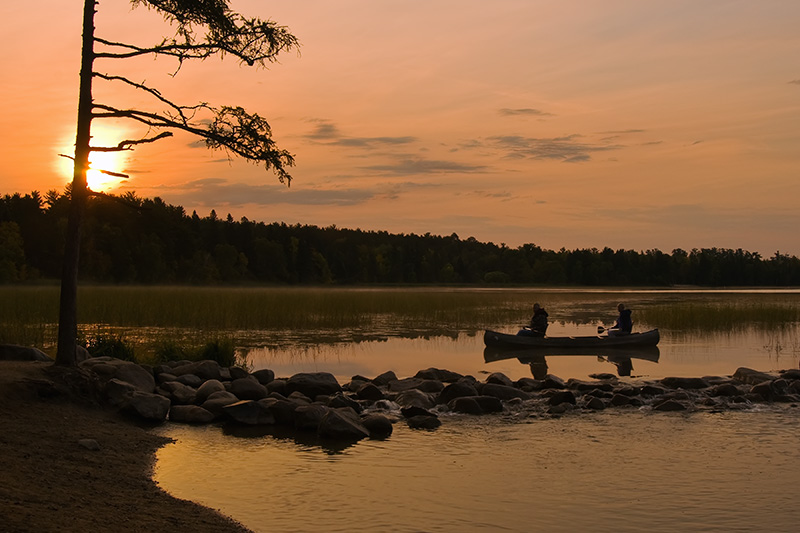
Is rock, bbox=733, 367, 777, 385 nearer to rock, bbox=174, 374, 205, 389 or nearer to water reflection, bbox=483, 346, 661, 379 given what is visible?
water reflection, bbox=483, 346, 661, 379

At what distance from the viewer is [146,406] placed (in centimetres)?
1439

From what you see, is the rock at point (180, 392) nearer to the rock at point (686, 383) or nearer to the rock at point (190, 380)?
the rock at point (190, 380)

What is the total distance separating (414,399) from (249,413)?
3.65 m

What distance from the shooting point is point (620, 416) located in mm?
15781

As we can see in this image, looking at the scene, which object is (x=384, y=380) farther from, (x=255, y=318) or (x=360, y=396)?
(x=255, y=318)

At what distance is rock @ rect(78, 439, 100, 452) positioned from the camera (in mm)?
11500

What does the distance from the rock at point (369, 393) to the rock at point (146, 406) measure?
442 centimetres

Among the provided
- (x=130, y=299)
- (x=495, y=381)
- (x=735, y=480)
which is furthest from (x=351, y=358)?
(x=130, y=299)

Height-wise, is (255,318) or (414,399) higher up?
(255,318)

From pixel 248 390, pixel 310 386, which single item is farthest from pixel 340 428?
pixel 310 386

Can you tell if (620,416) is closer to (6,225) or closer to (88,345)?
(88,345)

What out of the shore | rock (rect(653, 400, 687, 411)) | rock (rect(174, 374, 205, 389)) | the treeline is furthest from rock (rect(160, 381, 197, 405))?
the treeline

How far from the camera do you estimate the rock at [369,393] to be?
17453mm

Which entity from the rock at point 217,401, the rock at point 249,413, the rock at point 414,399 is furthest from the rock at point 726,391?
the rock at point 217,401
